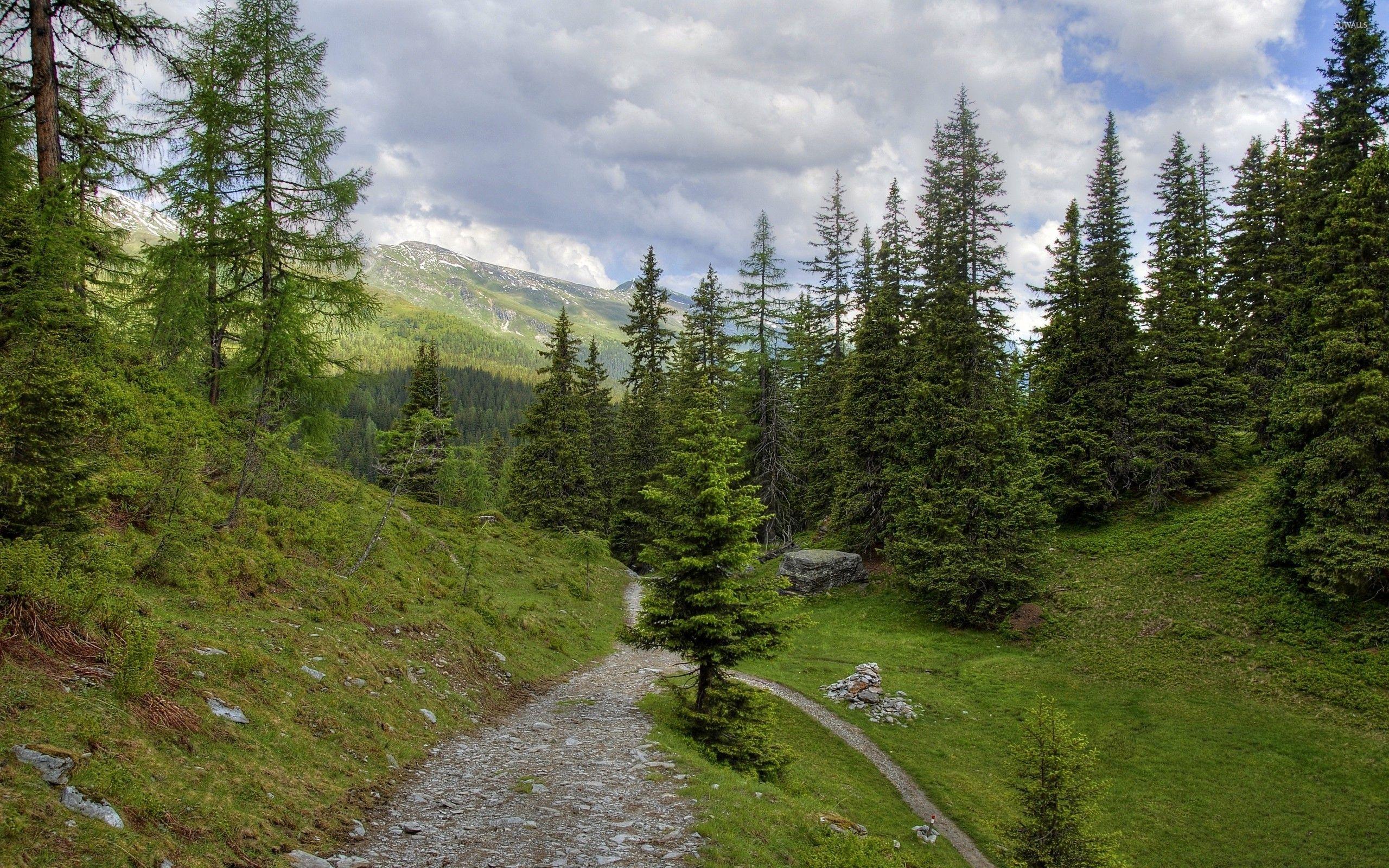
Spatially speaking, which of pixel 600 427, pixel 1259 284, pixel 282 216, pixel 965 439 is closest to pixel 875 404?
pixel 965 439

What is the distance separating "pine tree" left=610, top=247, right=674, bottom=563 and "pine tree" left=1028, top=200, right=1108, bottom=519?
25.4 m

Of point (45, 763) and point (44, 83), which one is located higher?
point (44, 83)

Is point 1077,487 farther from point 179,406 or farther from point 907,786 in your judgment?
point 179,406

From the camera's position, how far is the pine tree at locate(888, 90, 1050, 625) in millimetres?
28984

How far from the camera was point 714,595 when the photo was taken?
43.5ft

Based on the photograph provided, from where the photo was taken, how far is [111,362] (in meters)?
11.6

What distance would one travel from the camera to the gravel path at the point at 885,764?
52.5 feet

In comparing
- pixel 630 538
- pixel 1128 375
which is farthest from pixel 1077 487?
pixel 630 538

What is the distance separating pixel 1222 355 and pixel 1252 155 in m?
19.8

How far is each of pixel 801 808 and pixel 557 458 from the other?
33.8 m

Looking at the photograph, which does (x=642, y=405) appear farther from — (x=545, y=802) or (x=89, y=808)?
(x=89, y=808)

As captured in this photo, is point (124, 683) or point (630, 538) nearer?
point (124, 683)

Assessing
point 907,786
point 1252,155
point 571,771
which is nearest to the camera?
point 571,771

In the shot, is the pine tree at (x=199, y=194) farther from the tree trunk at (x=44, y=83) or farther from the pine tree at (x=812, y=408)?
the pine tree at (x=812, y=408)
